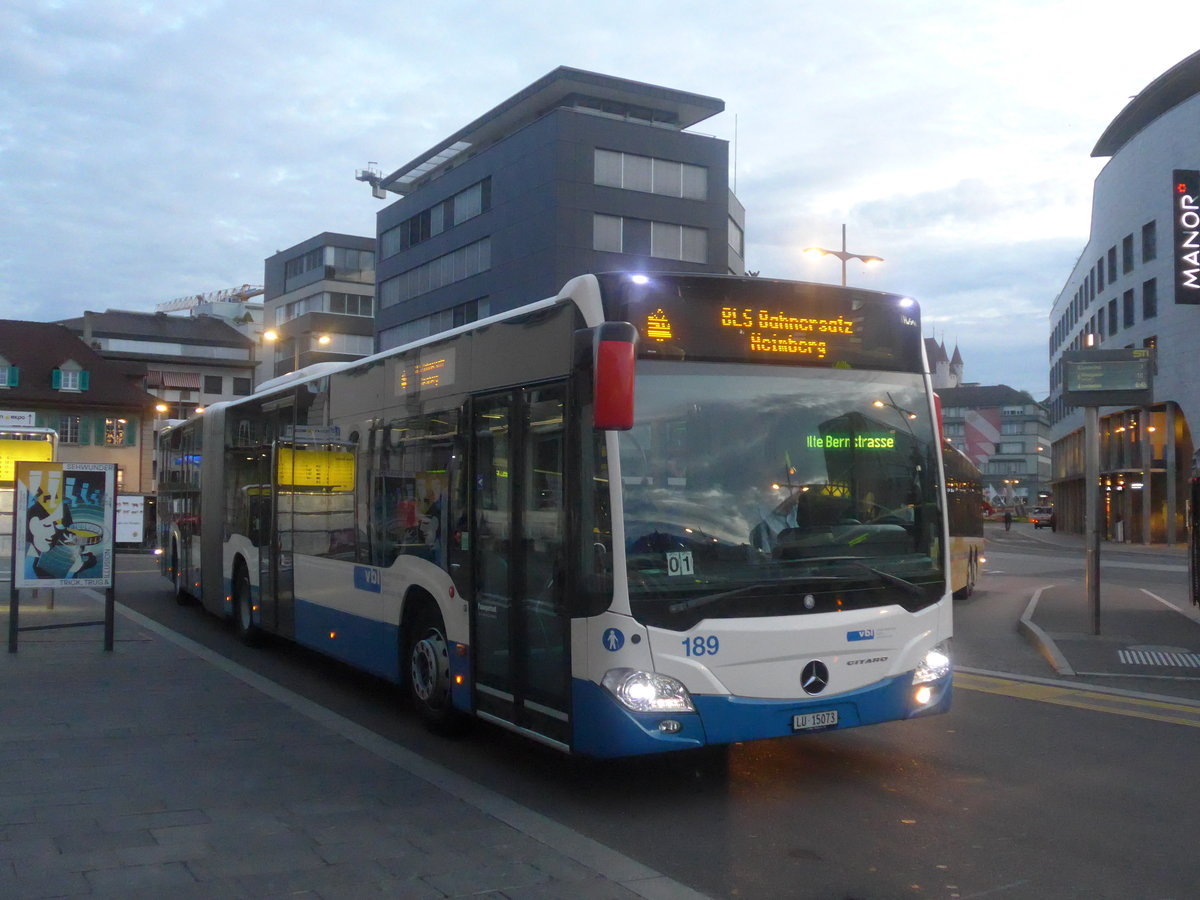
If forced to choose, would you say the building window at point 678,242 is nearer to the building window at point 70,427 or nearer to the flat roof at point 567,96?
the flat roof at point 567,96

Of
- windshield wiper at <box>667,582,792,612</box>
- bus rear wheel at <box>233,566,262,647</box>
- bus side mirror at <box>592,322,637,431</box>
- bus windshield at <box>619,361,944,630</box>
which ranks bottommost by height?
bus rear wheel at <box>233,566,262,647</box>

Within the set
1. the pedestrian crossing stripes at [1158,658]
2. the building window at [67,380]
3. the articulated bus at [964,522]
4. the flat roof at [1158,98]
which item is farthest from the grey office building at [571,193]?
the pedestrian crossing stripes at [1158,658]

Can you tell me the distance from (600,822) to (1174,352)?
51855 millimetres

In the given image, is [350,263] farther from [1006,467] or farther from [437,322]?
[1006,467]

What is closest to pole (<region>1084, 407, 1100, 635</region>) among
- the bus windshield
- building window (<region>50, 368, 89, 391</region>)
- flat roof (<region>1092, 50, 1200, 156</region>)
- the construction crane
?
the bus windshield

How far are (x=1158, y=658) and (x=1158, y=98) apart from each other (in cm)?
5227

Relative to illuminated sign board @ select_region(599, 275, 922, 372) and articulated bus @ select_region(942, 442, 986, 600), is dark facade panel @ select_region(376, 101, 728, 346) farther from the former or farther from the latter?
illuminated sign board @ select_region(599, 275, 922, 372)

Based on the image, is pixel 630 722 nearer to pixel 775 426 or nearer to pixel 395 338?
pixel 775 426

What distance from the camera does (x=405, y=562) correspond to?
30.6 ft

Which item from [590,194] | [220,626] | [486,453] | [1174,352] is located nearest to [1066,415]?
[1174,352]

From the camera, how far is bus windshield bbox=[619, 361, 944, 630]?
675 centimetres

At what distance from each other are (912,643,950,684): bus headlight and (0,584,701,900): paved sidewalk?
249 centimetres

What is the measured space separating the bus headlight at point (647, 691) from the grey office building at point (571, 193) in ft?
147

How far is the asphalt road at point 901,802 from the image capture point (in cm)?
567
